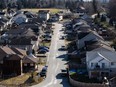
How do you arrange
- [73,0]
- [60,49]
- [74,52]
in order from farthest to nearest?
[73,0] < [60,49] < [74,52]

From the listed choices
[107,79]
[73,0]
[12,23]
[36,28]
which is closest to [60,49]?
[36,28]

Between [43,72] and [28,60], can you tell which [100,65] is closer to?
[43,72]

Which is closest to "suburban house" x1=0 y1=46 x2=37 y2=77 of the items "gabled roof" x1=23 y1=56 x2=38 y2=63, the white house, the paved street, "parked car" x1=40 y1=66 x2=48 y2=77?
"gabled roof" x1=23 y1=56 x2=38 y2=63

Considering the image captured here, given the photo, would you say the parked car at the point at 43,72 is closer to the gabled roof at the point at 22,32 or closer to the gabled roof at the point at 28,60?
the gabled roof at the point at 28,60

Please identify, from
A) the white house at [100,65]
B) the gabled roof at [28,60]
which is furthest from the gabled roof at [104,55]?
the gabled roof at [28,60]

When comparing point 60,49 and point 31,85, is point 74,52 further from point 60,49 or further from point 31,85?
point 31,85

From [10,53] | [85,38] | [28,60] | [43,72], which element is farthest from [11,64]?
[85,38]

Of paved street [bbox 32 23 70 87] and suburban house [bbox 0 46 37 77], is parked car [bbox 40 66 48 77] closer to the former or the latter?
paved street [bbox 32 23 70 87]
